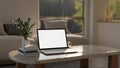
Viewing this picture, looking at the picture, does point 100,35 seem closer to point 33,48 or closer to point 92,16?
point 92,16

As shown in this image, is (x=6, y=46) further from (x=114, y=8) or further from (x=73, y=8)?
(x=114, y=8)

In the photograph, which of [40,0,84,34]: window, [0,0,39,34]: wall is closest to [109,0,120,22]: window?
[40,0,84,34]: window

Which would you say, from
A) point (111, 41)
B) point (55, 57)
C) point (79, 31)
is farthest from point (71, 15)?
point (55, 57)

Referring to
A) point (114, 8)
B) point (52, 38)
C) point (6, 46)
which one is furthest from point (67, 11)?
point (52, 38)

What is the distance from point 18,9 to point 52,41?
115 inches

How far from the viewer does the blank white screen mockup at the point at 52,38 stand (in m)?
2.58

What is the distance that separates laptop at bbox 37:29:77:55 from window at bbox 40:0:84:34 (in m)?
3.07

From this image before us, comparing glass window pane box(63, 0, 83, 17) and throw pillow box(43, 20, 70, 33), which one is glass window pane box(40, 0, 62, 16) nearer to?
glass window pane box(63, 0, 83, 17)

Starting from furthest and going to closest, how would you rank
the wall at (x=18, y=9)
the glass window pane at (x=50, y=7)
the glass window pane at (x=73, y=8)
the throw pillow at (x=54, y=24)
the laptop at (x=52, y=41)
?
the glass window pane at (x=73, y=8)
the glass window pane at (x=50, y=7)
the throw pillow at (x=54, y=24)
the wall at (x=18, y=9)
the laptop at (x=52, y=41)

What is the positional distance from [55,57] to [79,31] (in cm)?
406

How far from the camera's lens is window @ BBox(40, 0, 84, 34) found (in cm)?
570

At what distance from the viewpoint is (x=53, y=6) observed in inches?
228

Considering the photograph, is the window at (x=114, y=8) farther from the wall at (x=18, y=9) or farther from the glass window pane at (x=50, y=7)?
the wall at (x=18, y=9)

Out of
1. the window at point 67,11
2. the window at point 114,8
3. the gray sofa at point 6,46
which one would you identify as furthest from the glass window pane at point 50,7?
the gray sofa at point 6,46
